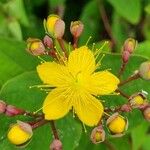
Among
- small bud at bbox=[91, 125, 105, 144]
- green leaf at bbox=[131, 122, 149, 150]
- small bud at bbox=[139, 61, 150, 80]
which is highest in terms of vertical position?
small bud at bbox=[139, 61, 150, 80]

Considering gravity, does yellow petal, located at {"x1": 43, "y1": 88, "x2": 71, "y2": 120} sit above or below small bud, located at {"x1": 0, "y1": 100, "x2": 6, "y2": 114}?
below

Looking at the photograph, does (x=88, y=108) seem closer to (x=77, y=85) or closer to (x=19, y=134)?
(x=77, y=85)

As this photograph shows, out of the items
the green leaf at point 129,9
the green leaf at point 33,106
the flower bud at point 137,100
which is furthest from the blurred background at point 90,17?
the flower bud at point 137,100

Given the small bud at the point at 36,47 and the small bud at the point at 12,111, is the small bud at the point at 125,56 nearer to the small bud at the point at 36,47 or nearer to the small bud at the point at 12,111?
the small bud at the point at 36,47

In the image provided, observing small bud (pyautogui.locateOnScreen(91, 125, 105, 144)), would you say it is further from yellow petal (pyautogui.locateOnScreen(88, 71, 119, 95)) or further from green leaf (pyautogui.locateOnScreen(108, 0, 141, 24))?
green leaf (pyautogui.locateOnScreen(108, 0, 141, 24))

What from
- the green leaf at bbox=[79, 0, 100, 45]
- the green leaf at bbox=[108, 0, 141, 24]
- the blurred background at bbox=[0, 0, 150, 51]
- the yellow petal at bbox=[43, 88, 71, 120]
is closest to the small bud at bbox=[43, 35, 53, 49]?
the yellow petal at bbox=[43, 88, 71, 120]

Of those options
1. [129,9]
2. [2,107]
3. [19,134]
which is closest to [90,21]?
[129,9]

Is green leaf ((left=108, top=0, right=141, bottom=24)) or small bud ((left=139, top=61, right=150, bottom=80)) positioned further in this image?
green leaf ((left=108, top=0, right=141, bottom=24))

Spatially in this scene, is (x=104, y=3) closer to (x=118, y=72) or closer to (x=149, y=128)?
(x=149, y=128)
